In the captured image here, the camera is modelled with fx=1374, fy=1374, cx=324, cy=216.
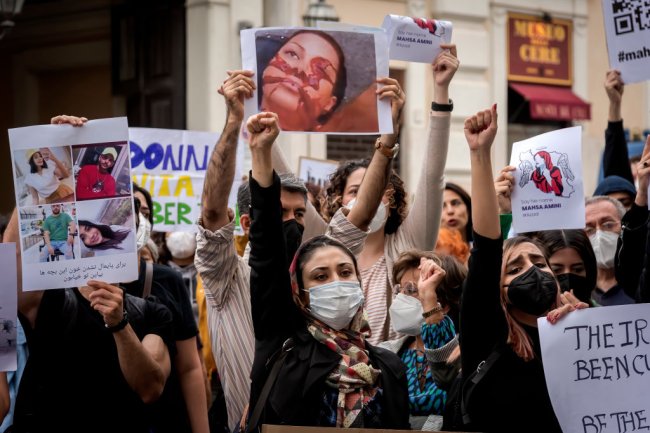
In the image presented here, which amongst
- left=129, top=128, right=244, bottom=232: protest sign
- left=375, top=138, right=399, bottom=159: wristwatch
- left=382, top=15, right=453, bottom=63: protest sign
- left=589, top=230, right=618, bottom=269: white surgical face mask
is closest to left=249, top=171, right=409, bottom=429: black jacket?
left=375, top=138, right=399, bottom=159: wristwatch

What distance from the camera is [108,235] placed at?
15.8 feet

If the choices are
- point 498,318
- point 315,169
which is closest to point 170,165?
point 315,169

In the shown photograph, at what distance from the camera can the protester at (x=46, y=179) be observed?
4.84 m

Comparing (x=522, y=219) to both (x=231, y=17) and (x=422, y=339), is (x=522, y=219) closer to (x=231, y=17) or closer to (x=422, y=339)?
(x=422, y=339)

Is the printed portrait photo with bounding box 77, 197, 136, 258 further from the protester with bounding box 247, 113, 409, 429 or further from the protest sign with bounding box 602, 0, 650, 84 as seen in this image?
the protest sign with bounding box 602, 0, 650, 84

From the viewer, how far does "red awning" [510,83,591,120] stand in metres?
16.8

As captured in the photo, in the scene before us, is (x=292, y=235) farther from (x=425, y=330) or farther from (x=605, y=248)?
(x=605, y=248)

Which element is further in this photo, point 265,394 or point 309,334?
point 309,334

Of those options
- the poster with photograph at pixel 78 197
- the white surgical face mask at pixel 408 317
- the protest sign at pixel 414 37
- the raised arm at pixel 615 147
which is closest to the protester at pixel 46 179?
the poster with photograph at pixel 78 197

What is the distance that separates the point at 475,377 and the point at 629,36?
1.68m

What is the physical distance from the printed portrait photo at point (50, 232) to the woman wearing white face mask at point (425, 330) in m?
1.22

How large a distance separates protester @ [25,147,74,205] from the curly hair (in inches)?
58.0

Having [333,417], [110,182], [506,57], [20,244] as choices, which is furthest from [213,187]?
[506,57]

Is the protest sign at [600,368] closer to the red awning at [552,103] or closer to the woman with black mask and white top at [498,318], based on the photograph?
the woman with black mask and white top at [498,318]
